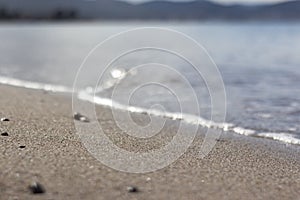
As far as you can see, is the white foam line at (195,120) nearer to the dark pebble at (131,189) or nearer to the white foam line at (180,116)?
the white foam line at (180,116)

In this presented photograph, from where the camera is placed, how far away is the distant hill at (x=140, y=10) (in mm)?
147875

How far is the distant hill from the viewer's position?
5822 inches

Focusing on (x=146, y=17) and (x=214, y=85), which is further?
(x=146, y=17)

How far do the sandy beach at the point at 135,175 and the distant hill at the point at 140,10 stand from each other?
4995 inches

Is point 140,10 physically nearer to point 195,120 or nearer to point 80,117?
point 195,120

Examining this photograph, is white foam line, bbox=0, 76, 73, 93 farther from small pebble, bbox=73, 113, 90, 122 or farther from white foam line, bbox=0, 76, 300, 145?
small pebble, bbox=73, 113, 90, 122

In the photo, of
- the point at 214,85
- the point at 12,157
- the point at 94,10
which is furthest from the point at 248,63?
the point at 94,10

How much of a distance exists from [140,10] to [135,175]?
14657 cm

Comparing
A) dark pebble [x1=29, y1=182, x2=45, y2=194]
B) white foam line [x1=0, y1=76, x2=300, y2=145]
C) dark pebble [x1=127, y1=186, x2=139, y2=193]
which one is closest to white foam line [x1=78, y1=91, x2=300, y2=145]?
white foam line [x1=0, y1=76, x2=300, y2=145]

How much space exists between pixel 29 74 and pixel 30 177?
18.1 metres

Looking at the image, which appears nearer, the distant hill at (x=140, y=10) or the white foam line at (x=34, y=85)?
the white foam line at (x=34, y=85)

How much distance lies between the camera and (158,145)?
9070 millimetres

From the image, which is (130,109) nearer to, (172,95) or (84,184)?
(172,95)

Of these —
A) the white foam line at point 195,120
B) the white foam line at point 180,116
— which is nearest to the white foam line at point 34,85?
the white foam line at point 180,116
